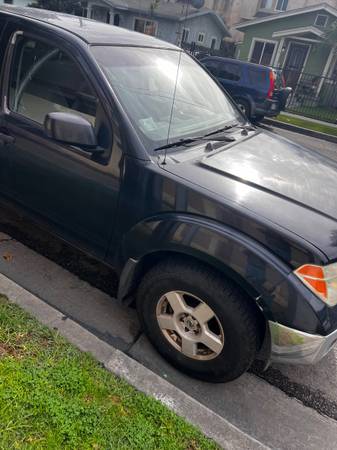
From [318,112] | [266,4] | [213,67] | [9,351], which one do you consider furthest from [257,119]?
[266,4]

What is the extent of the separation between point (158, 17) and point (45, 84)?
2487cm

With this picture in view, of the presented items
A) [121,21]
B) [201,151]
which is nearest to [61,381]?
[201,151]

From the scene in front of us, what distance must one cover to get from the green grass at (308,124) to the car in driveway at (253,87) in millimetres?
1470

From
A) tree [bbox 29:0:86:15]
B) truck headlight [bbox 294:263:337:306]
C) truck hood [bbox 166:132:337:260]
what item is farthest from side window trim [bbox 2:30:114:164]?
tree [bbox 29:0:86:15]

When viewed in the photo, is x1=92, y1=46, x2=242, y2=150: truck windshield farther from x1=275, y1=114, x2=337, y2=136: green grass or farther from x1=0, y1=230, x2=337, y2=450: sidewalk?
x1=275, y1=114, x2=337, y2=136: green grass

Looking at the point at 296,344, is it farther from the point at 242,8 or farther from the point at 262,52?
the point at 242,8

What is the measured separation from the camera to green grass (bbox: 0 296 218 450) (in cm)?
176

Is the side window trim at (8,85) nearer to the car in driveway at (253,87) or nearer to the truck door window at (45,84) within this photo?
the truck door window at (45,84)

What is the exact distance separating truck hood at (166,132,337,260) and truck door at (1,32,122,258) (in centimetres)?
49

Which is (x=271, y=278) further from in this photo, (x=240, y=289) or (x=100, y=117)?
(x=100, y=117)

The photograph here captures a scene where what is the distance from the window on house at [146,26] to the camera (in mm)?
25297

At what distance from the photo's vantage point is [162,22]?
24844mm

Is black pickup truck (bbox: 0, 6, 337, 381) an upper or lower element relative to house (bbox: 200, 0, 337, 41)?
lower

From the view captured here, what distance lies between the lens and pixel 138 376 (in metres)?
2.14
